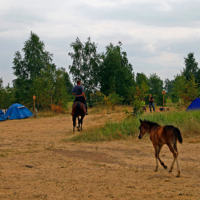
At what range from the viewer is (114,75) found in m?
36.8

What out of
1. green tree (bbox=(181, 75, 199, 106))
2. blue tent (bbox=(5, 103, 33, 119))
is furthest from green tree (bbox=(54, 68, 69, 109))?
green tree (bbox=(181, 75, 199, 106))

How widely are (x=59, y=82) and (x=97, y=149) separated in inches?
816

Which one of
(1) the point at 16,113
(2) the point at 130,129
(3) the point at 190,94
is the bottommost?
(2) the point at 130,129

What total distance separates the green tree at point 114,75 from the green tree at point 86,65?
1.08m

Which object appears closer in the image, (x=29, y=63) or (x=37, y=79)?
(x=37, y=79)

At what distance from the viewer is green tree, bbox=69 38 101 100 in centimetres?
3775

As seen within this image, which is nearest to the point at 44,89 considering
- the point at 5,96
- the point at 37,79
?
the point at 37,79

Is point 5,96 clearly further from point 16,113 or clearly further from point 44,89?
point 16,113

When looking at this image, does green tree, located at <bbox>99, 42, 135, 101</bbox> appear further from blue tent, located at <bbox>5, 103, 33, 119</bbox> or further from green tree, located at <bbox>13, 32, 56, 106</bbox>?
blue tent, located at <bbox>5, 103, 33, 119</bbox>

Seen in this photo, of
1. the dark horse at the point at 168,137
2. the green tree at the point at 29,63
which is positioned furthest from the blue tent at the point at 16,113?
the dark horse at the point at 168,137

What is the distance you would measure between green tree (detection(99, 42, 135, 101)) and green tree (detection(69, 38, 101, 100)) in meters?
1.08

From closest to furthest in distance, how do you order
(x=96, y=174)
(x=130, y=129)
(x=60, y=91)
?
(x=96, y=174) → (x=130, y=129) → (x=60, y=91)

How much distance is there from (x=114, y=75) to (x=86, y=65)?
4.48 meters

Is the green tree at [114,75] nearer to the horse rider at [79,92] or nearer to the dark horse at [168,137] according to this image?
the horse rider at [79,92]
